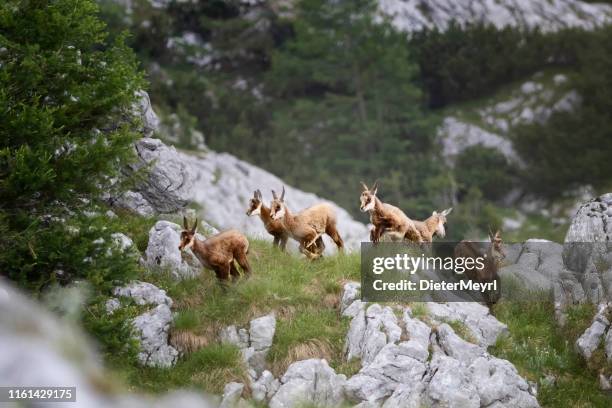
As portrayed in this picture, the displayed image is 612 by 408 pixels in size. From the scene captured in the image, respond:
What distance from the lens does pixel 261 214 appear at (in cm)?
1307

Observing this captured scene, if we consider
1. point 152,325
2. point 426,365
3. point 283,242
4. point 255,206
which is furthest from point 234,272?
point 426,365

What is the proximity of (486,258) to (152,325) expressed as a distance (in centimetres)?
624

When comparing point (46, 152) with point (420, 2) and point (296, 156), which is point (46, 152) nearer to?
point (296, 156)

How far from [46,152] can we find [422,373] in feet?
21.2

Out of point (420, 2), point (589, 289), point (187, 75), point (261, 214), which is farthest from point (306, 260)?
point (420, 2)

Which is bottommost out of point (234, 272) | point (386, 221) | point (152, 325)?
point (152, 325)

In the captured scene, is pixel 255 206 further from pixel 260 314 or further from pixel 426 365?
pixel 426 365

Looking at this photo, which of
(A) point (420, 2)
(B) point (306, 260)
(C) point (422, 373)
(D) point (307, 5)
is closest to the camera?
(C) point (422, 373)

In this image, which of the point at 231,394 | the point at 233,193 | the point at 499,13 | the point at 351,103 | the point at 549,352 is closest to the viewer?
the point at 231,394

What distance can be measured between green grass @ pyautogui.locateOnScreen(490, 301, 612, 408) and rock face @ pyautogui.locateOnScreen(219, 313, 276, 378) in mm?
3867

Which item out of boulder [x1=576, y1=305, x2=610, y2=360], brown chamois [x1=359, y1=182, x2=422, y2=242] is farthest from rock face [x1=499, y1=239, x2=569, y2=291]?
brown chamois [x1=359, y1=182, x2=422, y2=242]

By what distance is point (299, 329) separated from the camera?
37.8 feet

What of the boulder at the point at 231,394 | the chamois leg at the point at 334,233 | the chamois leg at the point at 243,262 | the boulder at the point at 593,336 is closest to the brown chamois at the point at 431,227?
the chamois leg at the point at 334,233

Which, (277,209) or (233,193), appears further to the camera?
(233,193)
